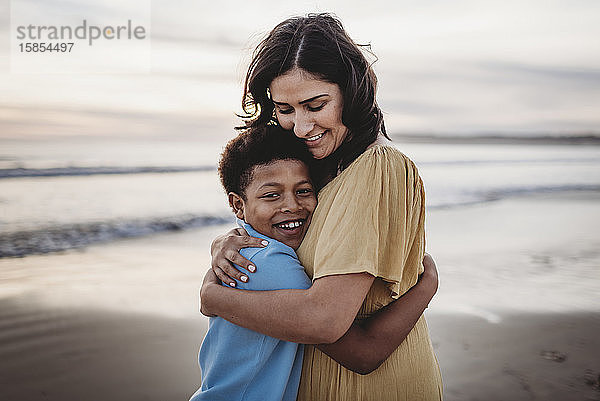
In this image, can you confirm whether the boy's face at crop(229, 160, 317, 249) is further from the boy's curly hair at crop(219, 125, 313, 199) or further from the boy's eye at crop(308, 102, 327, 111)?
the boy's eye at crop(308, 102, 327, 111)

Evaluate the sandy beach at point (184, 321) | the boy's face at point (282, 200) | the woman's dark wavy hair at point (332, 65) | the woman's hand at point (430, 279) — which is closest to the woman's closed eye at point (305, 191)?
the boy's face at point (282, 200)

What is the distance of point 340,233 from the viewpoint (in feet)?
5.85

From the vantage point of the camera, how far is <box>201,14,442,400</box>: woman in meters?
1.76

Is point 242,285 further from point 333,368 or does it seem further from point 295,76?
point 295,76

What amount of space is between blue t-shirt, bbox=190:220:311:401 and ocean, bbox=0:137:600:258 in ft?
20.7

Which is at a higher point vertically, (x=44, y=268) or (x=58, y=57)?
(x=58, y=57)

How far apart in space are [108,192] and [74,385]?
29.4 feet

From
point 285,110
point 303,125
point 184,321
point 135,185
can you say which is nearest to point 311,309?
point 303,125

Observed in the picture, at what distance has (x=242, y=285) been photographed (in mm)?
1938

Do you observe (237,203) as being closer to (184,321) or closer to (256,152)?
(256,152)

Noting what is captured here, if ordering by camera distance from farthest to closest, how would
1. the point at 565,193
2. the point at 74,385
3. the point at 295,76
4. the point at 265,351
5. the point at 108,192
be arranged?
the point at 565,193, the point at 108,192, the point at 74,385, the point at 295,76, the point at 265,351

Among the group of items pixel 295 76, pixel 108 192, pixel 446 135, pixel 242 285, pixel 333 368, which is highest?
pixel 295 76

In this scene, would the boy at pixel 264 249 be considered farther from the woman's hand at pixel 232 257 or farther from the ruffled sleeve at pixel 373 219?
the ruffled sleeve at pixel 373 219

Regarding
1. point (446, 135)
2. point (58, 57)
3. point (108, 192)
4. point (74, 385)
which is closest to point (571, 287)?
point (74, 385)
